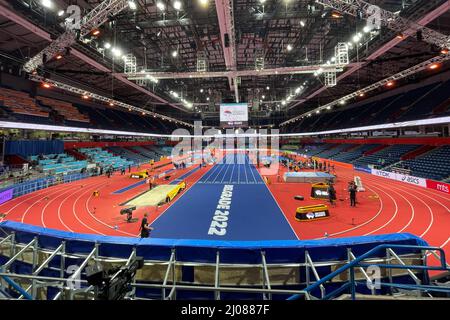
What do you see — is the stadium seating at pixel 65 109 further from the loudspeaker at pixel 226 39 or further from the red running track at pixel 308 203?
the loudspeaker at pixel 226 39

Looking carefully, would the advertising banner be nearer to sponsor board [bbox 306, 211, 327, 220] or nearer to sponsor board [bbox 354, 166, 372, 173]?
sponsor board [bbox 354, 166, 372, 173]

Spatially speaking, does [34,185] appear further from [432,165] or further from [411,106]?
[411,106]

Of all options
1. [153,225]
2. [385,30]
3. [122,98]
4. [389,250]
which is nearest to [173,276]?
[389,250]

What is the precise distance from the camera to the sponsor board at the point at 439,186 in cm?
1750

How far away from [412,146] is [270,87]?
20143mm

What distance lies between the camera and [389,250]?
5.08 m

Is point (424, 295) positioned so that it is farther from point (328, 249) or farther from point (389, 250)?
point (328, 249)

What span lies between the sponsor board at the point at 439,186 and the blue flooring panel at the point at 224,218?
14075 millimetres

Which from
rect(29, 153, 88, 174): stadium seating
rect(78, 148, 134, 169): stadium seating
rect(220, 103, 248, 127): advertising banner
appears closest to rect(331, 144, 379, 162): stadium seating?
rect(220, 103, 248, 127): advertising banner

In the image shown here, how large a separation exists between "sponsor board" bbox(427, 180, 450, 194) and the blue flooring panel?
14075 mm

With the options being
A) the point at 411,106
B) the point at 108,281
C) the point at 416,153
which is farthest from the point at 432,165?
the point at 108,281

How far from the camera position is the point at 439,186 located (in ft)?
60.2

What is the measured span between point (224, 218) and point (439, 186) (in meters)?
19.0

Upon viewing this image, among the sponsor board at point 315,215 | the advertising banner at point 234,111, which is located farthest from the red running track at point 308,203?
the advertising banner at point 234,111
